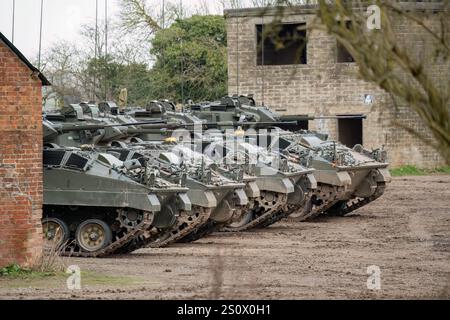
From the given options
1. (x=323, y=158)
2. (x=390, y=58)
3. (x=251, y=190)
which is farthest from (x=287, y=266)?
(x=390, y=58)

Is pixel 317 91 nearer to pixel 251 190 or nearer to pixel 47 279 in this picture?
pixel 251 190

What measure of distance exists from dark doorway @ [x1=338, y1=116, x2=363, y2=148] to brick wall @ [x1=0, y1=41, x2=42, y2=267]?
23.5 meters

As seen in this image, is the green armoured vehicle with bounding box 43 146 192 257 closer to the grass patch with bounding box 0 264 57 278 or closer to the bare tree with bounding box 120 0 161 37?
the grass patch with bounding box 0 264 57 278

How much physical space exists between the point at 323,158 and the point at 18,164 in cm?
1041

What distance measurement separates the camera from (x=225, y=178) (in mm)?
20125

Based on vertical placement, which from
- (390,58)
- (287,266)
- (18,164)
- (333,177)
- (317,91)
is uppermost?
(317,91)

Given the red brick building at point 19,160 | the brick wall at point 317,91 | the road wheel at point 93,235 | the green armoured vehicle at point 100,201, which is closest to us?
the red brick building at point 19,160

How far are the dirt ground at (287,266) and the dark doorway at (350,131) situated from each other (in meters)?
12.7

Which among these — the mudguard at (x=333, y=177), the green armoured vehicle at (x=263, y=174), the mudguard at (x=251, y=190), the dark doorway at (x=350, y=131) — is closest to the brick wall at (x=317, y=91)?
the dark doorway at (x=350, y=131)

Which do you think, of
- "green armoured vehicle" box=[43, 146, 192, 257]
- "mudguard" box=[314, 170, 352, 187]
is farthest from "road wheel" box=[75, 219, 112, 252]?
"mudguard" box=[314, 170, 352, 187]

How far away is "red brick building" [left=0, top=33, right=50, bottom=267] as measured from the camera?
1498 cm

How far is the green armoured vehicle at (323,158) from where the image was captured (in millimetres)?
24484

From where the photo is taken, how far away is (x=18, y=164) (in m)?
15.2

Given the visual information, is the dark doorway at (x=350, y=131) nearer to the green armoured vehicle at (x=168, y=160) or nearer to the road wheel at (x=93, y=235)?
the green armoured vehicle at (x=168, y=160)
